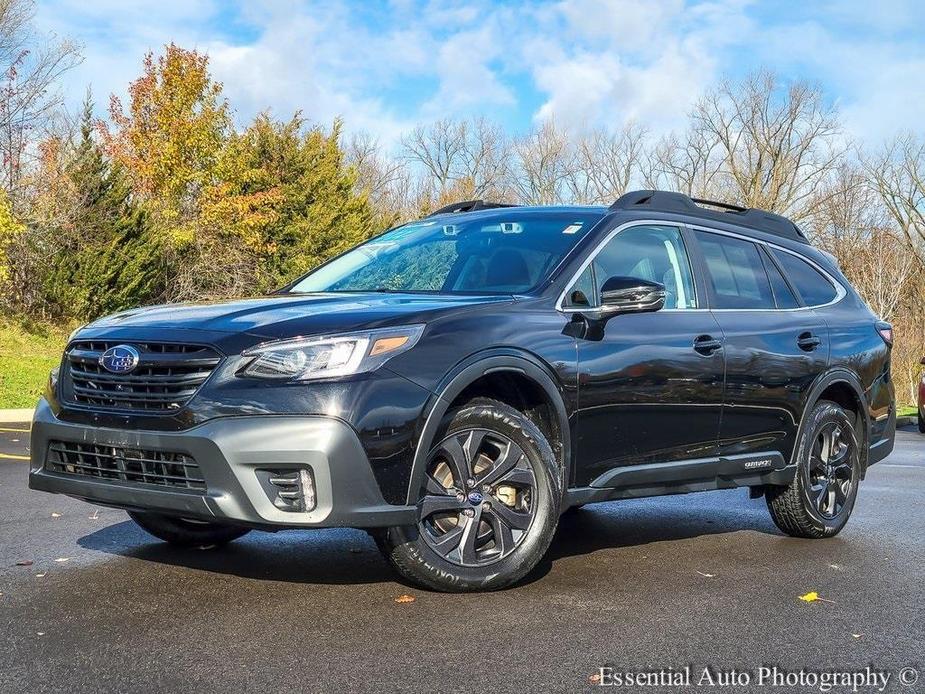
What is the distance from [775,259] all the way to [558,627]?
11.0 ft

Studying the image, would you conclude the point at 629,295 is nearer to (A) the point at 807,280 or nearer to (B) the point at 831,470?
(A) the point at 807,280

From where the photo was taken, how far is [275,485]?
423cm

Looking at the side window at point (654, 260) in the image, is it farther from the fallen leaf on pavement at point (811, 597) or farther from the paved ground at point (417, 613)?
the fallen leaf on pavement at point (811, 597)

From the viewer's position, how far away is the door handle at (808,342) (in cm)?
643

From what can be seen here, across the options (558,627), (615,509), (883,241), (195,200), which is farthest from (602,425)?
(883,241)

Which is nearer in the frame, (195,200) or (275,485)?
(275,485)

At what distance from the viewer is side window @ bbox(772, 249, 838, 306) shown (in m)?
6.80

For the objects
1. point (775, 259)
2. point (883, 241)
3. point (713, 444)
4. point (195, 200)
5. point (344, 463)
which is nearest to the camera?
point (344, 463)

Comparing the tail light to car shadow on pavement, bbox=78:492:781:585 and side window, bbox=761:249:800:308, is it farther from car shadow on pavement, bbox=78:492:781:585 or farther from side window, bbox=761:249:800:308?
car shadow on pavement, bbox=78:492:781:585

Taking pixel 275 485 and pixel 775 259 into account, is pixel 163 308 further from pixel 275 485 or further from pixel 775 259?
pixel 775 259

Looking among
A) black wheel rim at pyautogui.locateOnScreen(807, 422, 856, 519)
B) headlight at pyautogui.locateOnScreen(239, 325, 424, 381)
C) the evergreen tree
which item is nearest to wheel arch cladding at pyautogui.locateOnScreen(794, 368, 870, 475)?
black wheel rim at pyautogui.locateOnScreen(807, 422, 856, 519)

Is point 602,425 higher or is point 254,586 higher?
point 602,425

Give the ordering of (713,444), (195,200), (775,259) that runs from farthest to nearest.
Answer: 1. (195,200)
2. (775,259)
3. (713,444)

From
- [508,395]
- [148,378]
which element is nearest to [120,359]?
[148,378]
